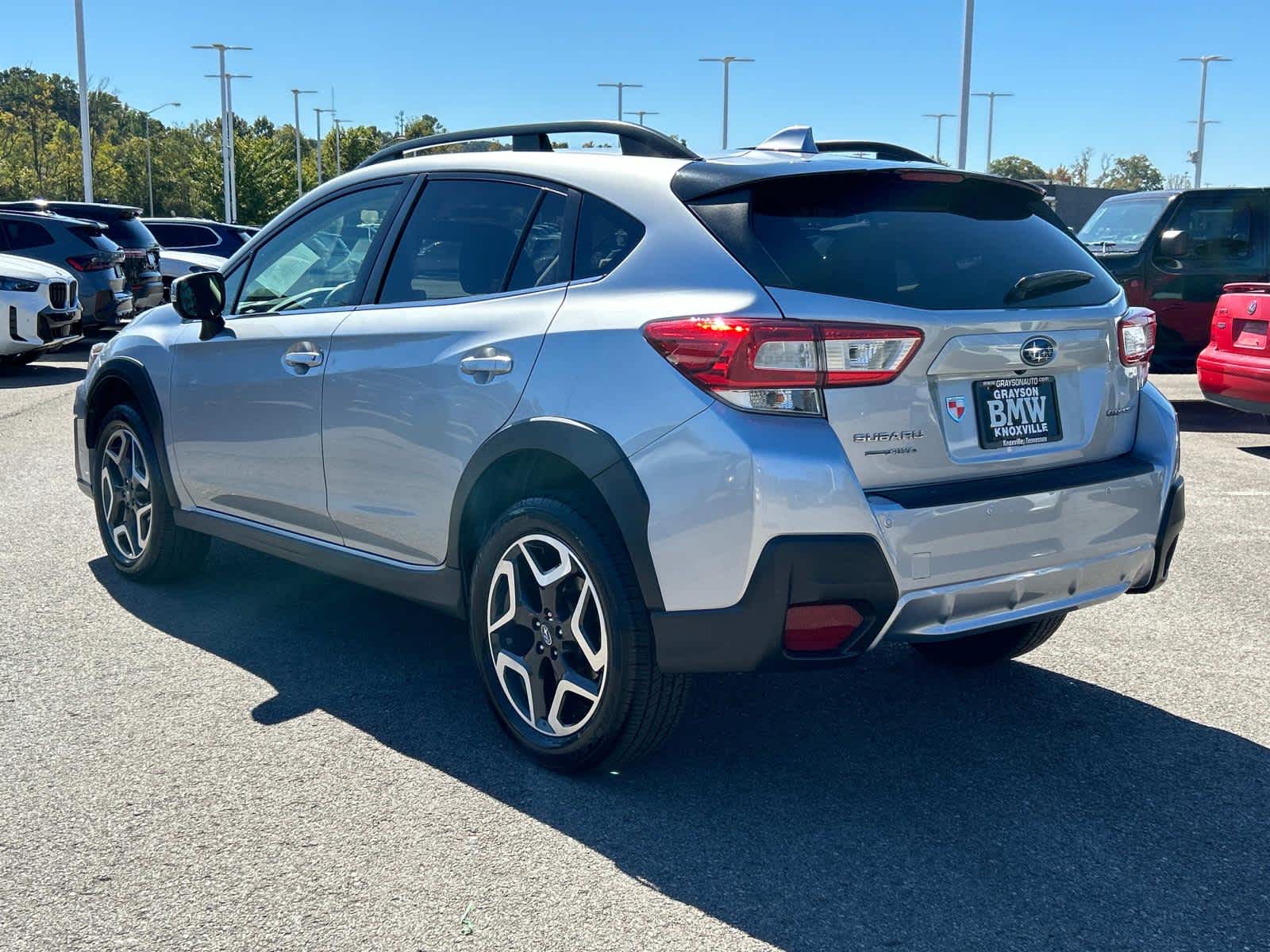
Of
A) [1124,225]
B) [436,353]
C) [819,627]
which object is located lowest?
[819,627]

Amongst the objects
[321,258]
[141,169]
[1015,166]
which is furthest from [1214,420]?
[1015,166]

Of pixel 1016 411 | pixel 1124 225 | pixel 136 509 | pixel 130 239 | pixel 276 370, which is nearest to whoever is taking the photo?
pixel 1016 411

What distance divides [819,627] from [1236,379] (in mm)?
8161

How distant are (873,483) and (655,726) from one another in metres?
0.90

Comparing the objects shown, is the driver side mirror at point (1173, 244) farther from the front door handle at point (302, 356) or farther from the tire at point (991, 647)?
the front door handle at point (302, 356)

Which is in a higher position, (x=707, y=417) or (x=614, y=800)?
Answer: (x=707, y=417)

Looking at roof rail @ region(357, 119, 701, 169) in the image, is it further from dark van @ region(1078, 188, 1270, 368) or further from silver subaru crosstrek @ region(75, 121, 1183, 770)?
dark van @ region(1078, 188, 1270, 368)

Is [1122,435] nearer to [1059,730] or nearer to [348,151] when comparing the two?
[1059,730]

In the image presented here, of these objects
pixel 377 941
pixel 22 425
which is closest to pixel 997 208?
pixel 377 941

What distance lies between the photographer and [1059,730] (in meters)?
4.18

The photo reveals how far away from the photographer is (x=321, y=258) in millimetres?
4906

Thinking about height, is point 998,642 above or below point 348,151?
below

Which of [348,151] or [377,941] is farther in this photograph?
[348,151]

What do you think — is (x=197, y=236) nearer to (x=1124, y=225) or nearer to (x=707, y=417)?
(x=1124, y=225)
